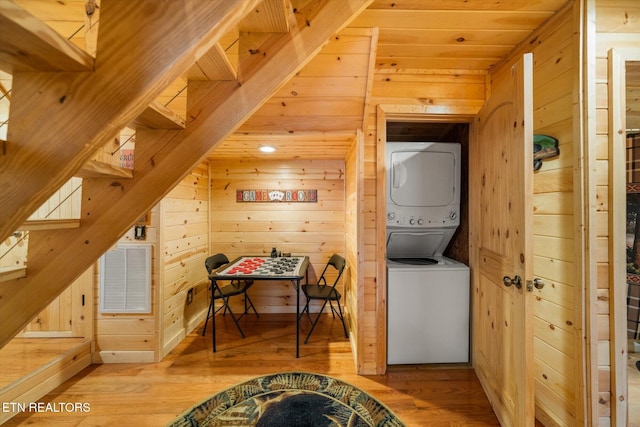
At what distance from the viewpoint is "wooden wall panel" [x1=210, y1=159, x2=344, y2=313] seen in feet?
11.1

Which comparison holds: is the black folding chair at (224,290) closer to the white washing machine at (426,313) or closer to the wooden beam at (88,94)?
the white washing machine at (426,313)

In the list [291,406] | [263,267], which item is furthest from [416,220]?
[291,406]

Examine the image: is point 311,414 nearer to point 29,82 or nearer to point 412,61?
point 29,82

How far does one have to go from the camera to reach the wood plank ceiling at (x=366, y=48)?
4.97 ft

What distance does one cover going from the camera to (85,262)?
1002 millimetres

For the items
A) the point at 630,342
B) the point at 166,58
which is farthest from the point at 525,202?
the point at 630,342

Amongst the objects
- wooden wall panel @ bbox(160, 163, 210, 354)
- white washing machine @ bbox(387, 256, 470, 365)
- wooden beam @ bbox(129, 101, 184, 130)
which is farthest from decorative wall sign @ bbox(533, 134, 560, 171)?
wooden wall panel @ bbox(160, 163, 210, 354)

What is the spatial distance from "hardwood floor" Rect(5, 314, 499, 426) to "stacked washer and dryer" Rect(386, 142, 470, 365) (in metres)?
0.23

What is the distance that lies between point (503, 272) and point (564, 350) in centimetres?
52

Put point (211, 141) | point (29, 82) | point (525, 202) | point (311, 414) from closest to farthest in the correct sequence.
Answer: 1. point (29, 82)
2. point (211, 141)
3. point (525, 202)
4. point (311, 414)

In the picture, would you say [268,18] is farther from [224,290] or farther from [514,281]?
[224,290]

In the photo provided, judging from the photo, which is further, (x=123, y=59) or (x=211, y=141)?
(x=211, y=141)

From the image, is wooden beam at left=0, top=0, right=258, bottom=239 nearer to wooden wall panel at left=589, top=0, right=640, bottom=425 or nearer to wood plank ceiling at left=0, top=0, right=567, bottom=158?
wood plank ceiling at left=0, top=0, right=567, bottom=158

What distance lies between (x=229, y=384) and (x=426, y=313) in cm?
163
